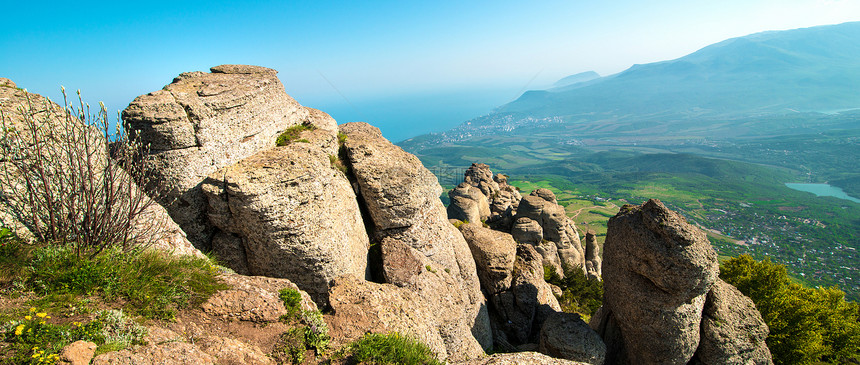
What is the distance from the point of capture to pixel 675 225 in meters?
15.3

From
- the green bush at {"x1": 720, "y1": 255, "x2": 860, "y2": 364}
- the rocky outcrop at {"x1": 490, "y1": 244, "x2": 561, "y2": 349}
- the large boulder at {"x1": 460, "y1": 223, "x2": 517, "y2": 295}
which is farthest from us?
the large boulder at {"x1": 460, "y1": 223, "x2": 517, "y2": 295}

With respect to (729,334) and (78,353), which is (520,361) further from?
(729,334)

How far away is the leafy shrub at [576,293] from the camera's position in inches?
1177

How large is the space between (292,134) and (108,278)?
10.8 m

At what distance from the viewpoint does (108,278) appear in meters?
7.63

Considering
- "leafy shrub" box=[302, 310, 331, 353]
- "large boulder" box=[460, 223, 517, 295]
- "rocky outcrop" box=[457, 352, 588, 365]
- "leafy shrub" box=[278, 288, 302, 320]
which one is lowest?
"large boulder" box=[460, 223, 517, 295]

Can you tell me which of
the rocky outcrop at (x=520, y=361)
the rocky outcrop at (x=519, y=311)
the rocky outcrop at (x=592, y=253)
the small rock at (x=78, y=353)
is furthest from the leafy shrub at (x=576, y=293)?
the small rock at (x=78, y=353)

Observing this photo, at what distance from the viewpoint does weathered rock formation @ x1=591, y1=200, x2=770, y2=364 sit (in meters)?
15.4

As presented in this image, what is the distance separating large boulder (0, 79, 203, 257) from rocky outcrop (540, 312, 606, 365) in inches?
665

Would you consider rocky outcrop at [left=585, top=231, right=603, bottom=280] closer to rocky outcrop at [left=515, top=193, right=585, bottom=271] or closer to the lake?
rocky outcrop at [left=515, top=193, right=585, bottom=271]

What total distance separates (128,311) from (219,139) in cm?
775

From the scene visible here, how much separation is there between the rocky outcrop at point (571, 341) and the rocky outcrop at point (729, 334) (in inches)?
193

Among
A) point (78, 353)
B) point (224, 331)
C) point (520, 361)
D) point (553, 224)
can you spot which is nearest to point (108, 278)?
point (78, 353)

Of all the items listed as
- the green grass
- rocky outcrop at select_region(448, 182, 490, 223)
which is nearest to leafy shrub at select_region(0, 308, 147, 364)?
the green grass
